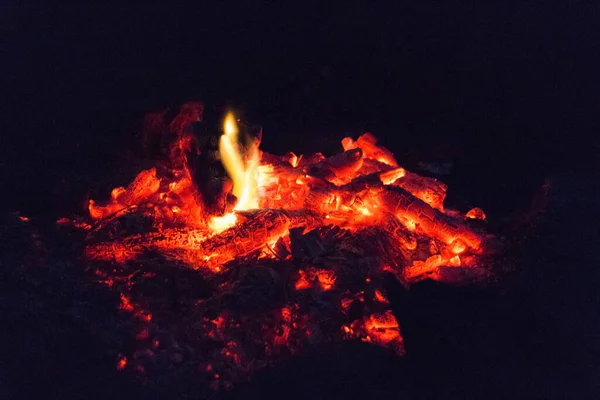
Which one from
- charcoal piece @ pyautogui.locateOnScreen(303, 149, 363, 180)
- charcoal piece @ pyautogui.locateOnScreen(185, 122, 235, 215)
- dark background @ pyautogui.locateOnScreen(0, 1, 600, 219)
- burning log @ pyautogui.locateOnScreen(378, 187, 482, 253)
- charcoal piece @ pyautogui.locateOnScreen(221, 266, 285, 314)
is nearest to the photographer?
charcoal piece @ pyautogui.locateOnScreen(221, 266, 285, 314)

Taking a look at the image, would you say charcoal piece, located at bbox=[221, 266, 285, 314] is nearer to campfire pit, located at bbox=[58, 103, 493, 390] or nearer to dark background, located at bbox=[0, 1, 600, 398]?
campfire pit, located at bbox=[58, 103, 493, 390]

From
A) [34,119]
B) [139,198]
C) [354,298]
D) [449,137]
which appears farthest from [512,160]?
[34,119]

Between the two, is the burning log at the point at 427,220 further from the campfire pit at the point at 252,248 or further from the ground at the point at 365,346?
the ground at the point at 365,346

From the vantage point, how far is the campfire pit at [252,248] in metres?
3.48

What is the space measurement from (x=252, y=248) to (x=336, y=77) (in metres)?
3.59

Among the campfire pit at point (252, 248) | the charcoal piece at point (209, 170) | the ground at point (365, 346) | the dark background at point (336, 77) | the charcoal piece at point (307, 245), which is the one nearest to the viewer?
the ground at point (365, 346)

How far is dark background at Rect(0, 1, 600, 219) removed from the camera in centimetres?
552

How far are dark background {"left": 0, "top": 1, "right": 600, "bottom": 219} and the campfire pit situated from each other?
913 mm

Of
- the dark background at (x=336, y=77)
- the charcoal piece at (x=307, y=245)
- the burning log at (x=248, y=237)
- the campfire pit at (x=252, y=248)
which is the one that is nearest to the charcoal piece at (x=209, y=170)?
the campfire pit at (x=252, y=248)

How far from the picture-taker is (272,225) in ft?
13.9

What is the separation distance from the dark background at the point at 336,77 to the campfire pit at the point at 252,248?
913 mm

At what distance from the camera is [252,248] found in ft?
13.7

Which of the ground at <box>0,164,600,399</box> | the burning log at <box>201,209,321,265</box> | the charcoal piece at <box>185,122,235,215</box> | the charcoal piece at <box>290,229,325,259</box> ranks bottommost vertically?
the ground at <box>0,164,600,399</box>

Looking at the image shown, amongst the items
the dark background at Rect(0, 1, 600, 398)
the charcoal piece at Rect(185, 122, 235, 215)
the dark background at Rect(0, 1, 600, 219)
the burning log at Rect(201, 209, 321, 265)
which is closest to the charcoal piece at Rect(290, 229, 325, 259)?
the burning log at Rect(201, 209, 321, 265)
